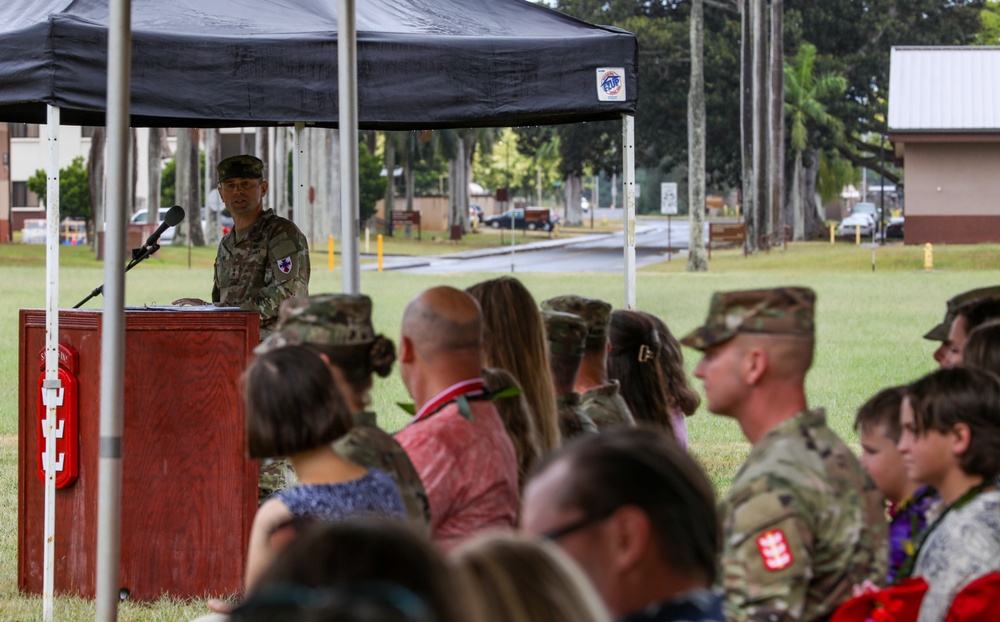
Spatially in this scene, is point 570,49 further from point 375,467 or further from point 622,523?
point 622,523

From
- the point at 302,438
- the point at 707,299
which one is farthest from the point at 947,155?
the point at 302,438

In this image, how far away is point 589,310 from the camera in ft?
16.0

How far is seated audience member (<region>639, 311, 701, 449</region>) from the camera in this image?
5758mm

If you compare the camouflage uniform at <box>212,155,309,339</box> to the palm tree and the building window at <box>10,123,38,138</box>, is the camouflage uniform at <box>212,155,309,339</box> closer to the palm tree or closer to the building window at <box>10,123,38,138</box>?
the palm tree

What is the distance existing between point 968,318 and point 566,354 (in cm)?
133

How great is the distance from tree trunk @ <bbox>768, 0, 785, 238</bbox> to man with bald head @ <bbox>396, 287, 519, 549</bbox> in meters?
47.8

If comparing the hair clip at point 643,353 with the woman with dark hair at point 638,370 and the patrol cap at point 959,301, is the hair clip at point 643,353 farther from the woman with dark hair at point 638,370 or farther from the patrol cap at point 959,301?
the patrol cap at point 959,301

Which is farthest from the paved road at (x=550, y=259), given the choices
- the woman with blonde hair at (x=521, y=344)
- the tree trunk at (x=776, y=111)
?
the woman with blonde hair at (x=521, y=344)

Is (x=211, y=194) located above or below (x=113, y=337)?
above

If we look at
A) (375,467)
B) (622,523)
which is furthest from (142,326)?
(622,523)

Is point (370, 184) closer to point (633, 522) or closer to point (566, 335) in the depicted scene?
point (566, 335)

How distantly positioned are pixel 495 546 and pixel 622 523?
0.36 metres

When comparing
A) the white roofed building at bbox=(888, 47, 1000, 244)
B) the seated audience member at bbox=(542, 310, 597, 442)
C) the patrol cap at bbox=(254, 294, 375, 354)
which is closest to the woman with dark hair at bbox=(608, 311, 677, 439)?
the seated audience member at bbox=(542, 310, 597, 442)

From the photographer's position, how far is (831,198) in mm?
72688
